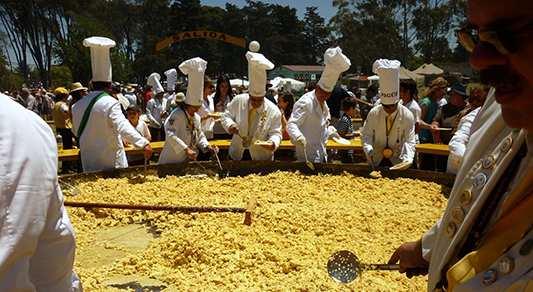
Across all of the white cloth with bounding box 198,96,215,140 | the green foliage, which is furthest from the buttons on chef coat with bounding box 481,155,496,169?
the green foliage

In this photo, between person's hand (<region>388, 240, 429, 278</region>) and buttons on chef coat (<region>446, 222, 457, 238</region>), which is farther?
person's hand (<region>388, 240, 429, 278</region>)

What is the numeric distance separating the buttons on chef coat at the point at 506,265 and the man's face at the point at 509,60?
32 centimetres

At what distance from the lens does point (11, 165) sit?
104 cm

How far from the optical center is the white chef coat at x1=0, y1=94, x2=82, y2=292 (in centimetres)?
102

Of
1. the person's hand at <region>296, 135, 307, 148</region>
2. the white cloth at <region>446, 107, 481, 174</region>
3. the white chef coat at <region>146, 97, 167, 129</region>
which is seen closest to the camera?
the white cloth at <region>446, 107, 481, 174</region>

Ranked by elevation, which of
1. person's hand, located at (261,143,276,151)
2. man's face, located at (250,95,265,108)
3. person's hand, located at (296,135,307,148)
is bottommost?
person's hand, located at (261,143,276,151)

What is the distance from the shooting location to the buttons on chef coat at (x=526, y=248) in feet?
3.01

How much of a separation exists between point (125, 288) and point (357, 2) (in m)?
51.5

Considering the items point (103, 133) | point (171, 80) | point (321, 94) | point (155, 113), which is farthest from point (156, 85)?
point (321, 94)

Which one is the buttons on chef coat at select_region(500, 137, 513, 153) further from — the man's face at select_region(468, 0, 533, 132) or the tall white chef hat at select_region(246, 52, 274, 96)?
the tall white chef hat at select_region(246, 52, 274, 96)

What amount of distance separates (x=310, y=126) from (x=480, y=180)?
13.7 ft

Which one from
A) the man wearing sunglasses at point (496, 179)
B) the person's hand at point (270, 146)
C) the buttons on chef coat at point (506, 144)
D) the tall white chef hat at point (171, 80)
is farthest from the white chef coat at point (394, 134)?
the tall white chef hat at point (171, 80)

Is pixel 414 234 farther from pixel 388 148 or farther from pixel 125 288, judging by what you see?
pixel 125 288

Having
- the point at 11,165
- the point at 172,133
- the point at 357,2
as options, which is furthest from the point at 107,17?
the point at 11,165
